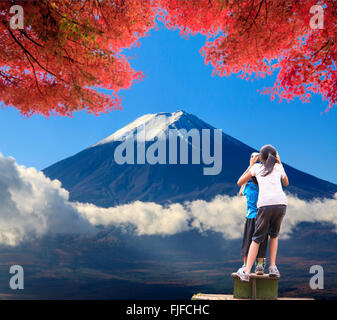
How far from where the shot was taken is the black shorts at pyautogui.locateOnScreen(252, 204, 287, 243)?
4.61m

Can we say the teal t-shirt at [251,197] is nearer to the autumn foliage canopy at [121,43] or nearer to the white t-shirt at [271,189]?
the white t-shirt at [271,189]

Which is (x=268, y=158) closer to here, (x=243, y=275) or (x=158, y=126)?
(x=243, y=275)

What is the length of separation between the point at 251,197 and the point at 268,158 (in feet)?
2.62

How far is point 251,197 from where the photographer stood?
5.23m

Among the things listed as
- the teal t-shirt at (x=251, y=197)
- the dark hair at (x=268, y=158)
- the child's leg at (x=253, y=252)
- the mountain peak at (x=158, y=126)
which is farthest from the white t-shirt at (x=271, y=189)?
the mountain peak at (x=158, y=126)

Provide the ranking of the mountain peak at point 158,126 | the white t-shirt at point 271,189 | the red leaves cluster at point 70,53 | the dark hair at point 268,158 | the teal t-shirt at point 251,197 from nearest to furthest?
the white t-shirt at point 271,189, the dark hair at point 268,158, the teal t-shirt at point 251,197, the red leaves cluster at point 70,53, the mountain peak at point 158,126

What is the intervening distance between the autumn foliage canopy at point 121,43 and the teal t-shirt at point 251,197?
360 centimetres

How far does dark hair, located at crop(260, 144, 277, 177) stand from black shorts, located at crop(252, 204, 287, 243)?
0.52 metres

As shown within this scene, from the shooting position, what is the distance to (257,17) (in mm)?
7746

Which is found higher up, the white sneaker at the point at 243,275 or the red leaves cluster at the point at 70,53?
the red leaves cluster at the point at 70,53

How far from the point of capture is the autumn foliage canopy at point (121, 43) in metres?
7.15

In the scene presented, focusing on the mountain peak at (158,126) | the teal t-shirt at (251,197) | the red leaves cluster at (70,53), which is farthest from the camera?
the mountain peak at (158,126)
